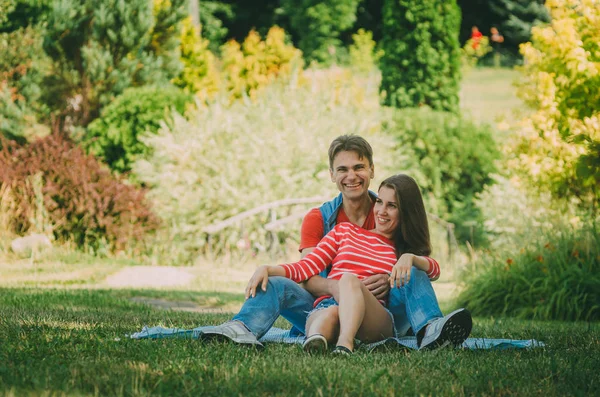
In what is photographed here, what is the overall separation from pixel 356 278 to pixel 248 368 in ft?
2.76

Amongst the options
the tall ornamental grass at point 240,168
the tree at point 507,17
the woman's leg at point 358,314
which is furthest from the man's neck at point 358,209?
the tree at point 507,17

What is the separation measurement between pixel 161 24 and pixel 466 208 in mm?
7101

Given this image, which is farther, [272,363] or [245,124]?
[245,124]

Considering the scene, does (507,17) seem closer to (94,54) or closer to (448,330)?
(94,54)

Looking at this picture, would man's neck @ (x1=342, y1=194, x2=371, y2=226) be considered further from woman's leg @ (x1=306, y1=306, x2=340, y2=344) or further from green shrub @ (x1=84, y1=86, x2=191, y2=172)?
green shrub @ (x1=84, y1=86, x2=191, y2=172)

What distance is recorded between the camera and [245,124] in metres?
12.2

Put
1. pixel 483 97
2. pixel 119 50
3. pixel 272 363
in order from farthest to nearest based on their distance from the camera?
1. pixel 483 97
2. pixel 119 50
3. pixel 272 363

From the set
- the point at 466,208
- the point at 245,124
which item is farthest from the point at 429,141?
the point at 245,124

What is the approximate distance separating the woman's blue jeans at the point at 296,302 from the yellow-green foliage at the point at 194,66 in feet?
45.2

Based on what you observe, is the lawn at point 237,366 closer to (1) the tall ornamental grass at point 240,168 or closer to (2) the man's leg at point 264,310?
(2) the man's leg at point 264,310

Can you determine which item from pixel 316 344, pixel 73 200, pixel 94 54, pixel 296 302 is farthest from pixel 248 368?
pixel 94 54

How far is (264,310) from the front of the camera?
3.95 m

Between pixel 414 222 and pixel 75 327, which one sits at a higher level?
pixel 414 222

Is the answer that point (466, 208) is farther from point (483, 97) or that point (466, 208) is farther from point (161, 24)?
point (483, 97)
